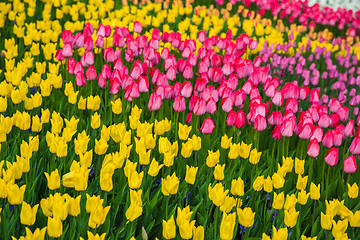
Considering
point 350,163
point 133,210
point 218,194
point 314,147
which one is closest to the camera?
point 133,210

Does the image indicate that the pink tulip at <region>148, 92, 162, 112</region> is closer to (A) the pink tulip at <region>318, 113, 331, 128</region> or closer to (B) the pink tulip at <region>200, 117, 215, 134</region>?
(B) the pink tulip at <region>200, 117, 215, 134</region>

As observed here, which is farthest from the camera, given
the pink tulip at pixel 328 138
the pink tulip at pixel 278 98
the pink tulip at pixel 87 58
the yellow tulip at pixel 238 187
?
the pink tulip at pixel 87 58

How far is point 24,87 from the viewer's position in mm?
3303

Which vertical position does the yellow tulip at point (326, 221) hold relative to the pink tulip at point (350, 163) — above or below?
below

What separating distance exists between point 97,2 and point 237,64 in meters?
3.58

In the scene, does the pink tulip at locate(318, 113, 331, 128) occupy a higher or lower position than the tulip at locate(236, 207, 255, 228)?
higher

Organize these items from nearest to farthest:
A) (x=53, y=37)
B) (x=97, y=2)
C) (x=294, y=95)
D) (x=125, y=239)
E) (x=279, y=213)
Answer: (x=125, y=239) < (x=279, y=213) < (x=294, y=95) < (x=53, y=37) < (x=97, y=2)

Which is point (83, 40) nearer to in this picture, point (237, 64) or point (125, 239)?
point (237, 64)

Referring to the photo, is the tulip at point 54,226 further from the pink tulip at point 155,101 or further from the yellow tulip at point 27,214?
the pink tulip at point 155,101

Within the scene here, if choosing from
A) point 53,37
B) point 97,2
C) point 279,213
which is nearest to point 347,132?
point 279,213

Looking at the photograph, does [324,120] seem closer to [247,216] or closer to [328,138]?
[328,138]

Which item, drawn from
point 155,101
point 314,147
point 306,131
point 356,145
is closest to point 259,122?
point 306,131

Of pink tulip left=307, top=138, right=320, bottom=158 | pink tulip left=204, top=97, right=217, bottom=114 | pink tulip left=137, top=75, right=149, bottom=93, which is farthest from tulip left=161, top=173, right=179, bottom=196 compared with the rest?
pink tulip left=137, top=75, right=149, bottom=93

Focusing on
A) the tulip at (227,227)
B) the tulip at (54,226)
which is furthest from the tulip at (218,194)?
the tulip at (54,226)
